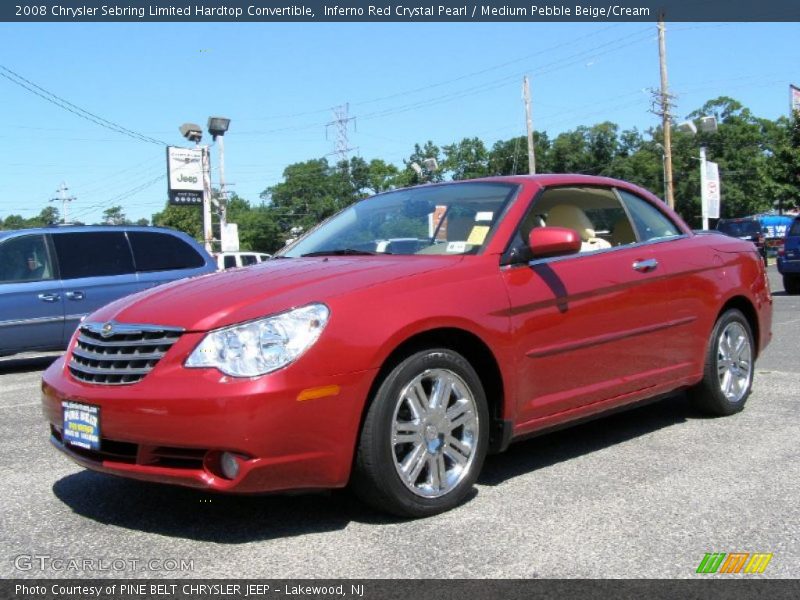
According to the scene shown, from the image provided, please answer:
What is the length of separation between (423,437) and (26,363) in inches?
331

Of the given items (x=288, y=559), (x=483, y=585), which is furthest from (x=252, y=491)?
(x=483, y=585)

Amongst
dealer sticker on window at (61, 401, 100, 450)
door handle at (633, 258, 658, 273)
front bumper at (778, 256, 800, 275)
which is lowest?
front bumper at (778, 256, 800, 275)

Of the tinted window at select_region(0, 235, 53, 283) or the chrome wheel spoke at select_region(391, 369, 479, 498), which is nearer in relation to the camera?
the chrome wheel spoke at select_region(391, 369, 479, 498)

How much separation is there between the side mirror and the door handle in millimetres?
756

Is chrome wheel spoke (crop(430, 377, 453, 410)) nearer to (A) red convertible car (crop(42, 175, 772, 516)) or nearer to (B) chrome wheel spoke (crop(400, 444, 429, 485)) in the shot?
(A) red convertible car (crop(42, 175, 772, 516))

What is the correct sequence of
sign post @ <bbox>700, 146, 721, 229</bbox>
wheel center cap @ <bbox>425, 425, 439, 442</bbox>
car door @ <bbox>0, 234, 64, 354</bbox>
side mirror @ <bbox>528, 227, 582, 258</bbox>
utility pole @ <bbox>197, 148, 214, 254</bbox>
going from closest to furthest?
wheel center cap @ <bbox>425, 425, 439, 442</bbox>
side mirror @ <bbox>528, 227, 582, 258</bbox>
car door @ <bbox>0, 234, 64, 354</bbox>
sign post @ <bbox>700, 146, 721, 229</bbox>
utility pole @ <bbox>197, 148, 214, 254</bbox>

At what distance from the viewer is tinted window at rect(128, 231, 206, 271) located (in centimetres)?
1010

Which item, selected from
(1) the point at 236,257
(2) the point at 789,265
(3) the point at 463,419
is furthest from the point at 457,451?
(1) the point at 236,257

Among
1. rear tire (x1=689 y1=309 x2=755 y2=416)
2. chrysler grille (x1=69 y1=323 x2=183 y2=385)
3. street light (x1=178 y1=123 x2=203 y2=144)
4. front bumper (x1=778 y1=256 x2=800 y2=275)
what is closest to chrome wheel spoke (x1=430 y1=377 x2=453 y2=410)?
chrysler grille (x1=69 y1=323 x2=183 y2=385)

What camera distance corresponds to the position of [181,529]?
358 centimetres

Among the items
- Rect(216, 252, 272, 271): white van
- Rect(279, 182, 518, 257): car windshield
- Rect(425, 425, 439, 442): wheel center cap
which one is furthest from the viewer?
Rect(216, 252, 272, 271): white van

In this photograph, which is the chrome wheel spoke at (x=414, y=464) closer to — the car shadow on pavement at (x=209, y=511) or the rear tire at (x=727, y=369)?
the car shadow on pavement at (x=209, y=511)

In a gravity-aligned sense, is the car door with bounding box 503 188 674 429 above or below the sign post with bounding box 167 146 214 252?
below

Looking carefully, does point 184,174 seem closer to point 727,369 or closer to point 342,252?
point 727,369
